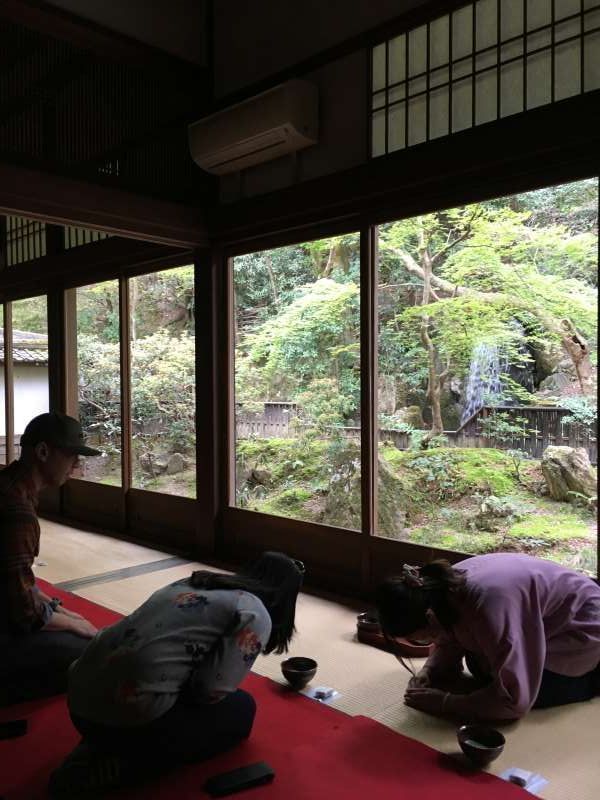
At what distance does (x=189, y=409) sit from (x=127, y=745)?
3.35m

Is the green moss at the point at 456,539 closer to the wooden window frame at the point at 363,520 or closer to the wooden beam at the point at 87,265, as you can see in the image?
the wooden window frame at the point at 363,520

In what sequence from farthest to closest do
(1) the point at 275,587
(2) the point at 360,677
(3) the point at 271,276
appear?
(3) the point at 271,276 → (2) the point at 360,677 → (1) the point at 275,587

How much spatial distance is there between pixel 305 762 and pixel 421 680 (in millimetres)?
637

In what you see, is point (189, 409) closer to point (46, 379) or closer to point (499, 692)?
point (46, 379)

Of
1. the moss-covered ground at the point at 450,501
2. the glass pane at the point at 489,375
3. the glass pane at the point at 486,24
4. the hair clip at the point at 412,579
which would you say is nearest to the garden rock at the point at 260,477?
the moss-covered ground at the point at 450,501

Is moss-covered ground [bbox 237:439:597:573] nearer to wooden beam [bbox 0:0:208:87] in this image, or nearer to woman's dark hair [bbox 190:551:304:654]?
woman's dark hair [bbox 190:551:304:654]

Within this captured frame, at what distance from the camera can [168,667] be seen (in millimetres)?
1827

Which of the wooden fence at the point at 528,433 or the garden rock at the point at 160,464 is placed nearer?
the wooden fence at the point at 528,433

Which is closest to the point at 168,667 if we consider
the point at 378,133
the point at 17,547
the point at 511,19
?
the point at 17,547

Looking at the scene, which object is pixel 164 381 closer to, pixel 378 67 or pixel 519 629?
pixel 378 67

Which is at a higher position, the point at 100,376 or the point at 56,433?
the point at 100,376

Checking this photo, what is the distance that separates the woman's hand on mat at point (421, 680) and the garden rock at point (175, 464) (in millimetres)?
2911

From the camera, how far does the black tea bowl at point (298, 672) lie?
2.66m

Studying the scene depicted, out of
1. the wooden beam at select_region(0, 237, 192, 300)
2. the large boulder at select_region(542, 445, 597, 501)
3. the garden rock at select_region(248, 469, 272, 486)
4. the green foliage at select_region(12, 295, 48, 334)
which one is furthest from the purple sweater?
the green foliage at select_region(12, 295, 48, 334)
